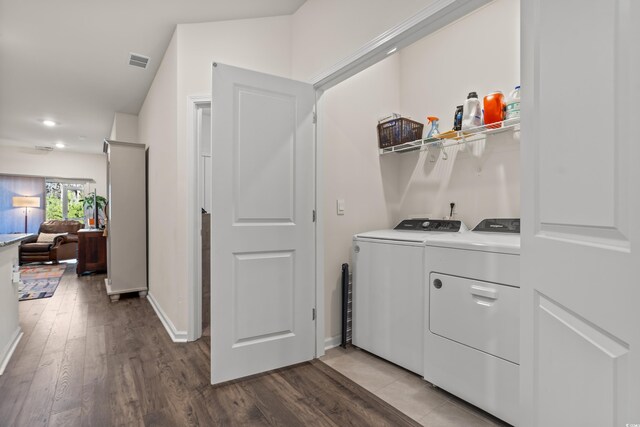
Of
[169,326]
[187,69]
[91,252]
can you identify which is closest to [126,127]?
[91,252]

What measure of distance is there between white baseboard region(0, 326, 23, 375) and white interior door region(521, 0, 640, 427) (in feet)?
10.2

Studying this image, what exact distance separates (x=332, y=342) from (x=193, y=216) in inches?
62.1

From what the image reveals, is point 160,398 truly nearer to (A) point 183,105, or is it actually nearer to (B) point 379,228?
(B) point 379,228

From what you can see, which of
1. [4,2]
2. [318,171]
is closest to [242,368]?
[318,171]

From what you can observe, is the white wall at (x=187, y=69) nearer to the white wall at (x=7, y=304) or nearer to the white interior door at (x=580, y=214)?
the white wall at (x=7, y=304)

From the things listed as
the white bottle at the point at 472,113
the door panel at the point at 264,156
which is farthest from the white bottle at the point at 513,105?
the door panel at the point at 264,156

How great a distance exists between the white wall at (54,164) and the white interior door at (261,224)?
7.75m

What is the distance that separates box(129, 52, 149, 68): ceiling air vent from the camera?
3369 mm

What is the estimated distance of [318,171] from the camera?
2438 mm

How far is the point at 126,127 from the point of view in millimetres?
5223

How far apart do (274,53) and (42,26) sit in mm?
2022

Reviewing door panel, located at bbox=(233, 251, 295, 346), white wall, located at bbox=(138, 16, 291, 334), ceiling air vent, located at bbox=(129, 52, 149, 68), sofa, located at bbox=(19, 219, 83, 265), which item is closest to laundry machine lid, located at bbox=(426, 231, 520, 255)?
door panel, located at bbox=(233, 251, 295, 346)

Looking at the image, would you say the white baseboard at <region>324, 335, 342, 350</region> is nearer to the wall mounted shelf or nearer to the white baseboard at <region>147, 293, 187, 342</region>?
the white baseboard at <region>147, 293, 187, 342</region>

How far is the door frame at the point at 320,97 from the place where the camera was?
5.00ft
